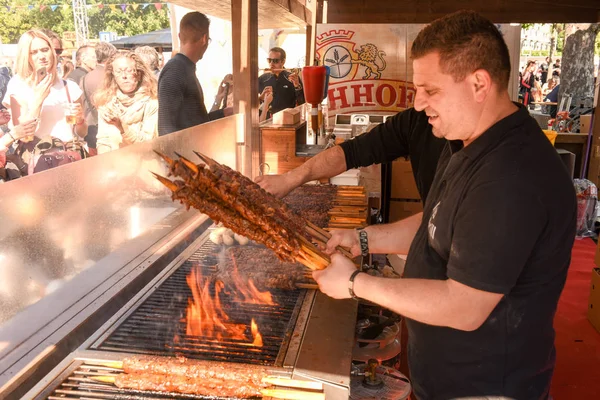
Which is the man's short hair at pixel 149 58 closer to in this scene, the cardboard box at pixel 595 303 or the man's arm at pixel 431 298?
the man's arm at pixel 431 298

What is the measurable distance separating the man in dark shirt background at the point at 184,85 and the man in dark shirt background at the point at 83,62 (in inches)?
31.4

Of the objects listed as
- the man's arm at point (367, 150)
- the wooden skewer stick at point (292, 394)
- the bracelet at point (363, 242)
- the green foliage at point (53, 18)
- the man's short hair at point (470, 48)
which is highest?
the green foliage at point (53, 18)

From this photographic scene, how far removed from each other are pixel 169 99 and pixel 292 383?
112 inches

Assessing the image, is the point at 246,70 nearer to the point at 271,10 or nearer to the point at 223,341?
the point at 271,10

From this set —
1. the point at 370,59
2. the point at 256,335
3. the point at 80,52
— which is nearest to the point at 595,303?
the point at 256,335

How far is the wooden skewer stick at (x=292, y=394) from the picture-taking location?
70.0 inches

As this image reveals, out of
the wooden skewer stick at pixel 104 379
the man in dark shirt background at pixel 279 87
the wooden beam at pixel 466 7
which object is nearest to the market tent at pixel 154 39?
the man in dark shirt background at pixel 279 87

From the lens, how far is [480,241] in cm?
156

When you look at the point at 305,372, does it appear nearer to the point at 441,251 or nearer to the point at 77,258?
the point at 441,251

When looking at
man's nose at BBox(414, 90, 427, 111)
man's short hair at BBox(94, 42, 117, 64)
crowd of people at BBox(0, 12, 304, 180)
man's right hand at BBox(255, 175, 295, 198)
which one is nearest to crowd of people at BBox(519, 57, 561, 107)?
crowd of people at BBox(0, 12, 304, 180)

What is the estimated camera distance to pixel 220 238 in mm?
3297

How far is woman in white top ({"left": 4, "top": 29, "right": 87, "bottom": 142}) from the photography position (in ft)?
9.84

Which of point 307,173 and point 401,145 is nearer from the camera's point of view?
point 307,173

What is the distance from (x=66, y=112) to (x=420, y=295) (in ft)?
9.29
